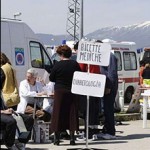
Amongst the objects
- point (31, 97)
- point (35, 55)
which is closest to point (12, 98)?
point (31, 97)

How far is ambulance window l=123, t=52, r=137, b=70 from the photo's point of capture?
2374 cm

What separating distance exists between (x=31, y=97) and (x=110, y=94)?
1.72 meters

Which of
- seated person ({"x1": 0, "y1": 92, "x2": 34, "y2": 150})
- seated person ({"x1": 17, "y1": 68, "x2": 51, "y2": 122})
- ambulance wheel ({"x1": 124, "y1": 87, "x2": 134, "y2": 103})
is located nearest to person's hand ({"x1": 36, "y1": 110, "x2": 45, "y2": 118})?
seated person ({"x1": 17, "y1": 68, "x2": 51, "y2": 122})

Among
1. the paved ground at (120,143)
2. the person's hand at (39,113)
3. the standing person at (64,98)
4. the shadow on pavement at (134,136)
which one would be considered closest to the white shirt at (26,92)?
the person's hand at (39,113)

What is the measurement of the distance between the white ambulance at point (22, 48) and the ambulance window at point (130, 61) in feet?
25.7

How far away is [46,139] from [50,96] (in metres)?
0.85

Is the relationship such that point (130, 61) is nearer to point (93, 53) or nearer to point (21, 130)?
point (93, 53)

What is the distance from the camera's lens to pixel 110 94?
475 inches

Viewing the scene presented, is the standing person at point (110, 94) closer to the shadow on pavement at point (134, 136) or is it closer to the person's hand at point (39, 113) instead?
the shadow on pavement at point (134, 136)

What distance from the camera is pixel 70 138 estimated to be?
11.2 m

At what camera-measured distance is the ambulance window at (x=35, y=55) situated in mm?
15930

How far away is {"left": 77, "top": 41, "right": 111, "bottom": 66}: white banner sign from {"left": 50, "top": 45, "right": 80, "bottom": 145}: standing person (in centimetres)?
58

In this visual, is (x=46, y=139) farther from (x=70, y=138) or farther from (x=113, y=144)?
(x=113, y=144)

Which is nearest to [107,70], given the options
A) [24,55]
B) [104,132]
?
[104,132]
